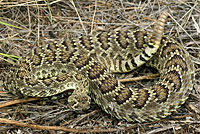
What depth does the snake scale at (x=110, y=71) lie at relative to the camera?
179 inches

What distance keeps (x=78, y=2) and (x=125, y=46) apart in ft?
4.79

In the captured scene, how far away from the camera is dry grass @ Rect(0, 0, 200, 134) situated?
4445 mm

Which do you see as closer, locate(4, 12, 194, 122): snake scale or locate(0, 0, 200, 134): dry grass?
locate(0, 0, 200, 134): dry grass

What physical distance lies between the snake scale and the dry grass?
0.64 ft

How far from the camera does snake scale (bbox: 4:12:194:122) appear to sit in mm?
4555

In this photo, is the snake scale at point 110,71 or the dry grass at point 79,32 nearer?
the dry grass at point 79,32

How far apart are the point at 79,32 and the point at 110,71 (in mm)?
1088

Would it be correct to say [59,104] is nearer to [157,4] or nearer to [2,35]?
[2,35]

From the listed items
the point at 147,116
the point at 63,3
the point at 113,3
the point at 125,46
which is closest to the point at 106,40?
the point at 125,46

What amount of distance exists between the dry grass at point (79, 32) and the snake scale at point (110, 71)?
0.64 ft

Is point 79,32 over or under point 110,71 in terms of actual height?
over

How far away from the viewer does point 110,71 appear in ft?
18.1

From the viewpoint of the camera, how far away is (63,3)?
619 centimetres

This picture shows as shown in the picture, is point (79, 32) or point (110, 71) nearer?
point (110, 71)
